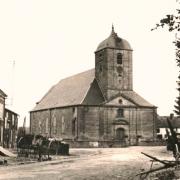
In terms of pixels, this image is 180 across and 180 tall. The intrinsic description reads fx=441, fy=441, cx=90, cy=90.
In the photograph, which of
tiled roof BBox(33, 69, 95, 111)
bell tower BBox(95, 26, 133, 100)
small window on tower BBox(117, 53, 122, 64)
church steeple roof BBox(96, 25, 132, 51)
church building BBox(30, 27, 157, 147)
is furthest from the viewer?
tiled roof BBox(33, 69, 95, 111)

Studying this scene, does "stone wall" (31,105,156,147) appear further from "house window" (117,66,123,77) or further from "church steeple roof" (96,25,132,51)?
"church steeple roof" (96,25,132,51)

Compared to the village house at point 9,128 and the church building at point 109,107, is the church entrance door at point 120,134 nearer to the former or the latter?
the church building at point 109,107

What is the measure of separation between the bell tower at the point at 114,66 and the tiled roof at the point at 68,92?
2.67m

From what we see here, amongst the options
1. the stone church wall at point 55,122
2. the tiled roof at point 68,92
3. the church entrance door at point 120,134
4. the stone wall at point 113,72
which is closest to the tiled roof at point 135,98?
the stone wall at point 113,72

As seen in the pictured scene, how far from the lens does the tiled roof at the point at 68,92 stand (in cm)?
6638

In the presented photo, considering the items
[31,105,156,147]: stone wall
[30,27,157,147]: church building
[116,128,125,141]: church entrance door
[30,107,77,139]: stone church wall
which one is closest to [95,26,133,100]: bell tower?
[30,27,157,147]: church building

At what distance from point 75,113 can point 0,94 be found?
22828 millimetres

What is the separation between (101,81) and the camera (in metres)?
66.0

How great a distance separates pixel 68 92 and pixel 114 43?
12.1 meters

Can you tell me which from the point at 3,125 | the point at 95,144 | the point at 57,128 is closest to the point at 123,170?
the point at 3,125

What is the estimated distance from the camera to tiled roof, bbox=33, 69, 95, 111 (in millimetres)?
66375

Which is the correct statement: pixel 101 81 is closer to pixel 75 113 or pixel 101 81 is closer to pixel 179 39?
pixel 75 113

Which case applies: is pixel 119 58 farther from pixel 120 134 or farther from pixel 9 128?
pixel 9 128

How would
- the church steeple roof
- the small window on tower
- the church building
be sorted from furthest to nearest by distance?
the small window on tower, the church steeple roof, the church building
